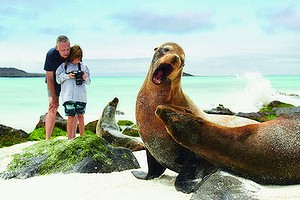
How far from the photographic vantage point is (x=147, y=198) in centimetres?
496

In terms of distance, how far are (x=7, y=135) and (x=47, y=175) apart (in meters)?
6.23

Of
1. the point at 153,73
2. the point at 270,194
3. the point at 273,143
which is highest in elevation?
the point at 153,73

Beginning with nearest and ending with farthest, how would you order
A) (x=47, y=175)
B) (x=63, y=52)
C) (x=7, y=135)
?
(x=47, y=175)
(x=63, y=52)
(x=7, y=135)

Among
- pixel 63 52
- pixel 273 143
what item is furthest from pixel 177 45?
pixel 63 52

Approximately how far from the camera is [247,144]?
195 inches

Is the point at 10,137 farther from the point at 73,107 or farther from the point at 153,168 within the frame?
the point at 153,168

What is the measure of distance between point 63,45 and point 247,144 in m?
5.10

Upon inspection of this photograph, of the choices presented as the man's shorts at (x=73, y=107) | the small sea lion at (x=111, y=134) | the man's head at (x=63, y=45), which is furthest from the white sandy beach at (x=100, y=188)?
the man's head at (x=63, y=45)

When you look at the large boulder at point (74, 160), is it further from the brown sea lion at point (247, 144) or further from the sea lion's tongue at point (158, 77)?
the brown sea lion at point (247, 144)

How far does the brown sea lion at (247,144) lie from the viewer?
4891 mm

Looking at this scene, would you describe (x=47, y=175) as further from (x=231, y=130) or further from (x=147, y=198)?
(x=231, y=130)

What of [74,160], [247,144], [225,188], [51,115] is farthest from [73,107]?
[225,188]

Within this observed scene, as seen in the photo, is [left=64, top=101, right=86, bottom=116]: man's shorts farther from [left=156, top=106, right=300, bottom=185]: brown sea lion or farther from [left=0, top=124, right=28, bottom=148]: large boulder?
[left=156, top=106, right=300, bottom=185]: brown sea lion

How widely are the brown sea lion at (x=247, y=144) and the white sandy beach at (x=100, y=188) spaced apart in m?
0.17
